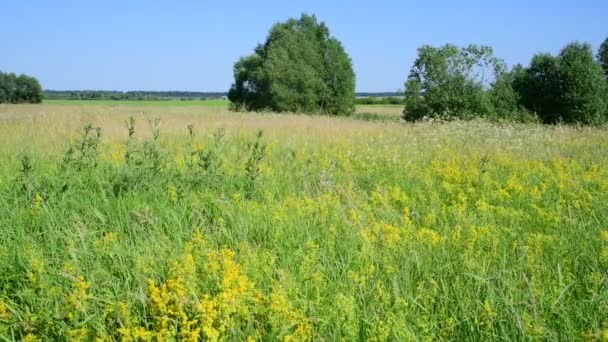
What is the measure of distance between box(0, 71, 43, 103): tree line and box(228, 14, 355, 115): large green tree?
3988 cm

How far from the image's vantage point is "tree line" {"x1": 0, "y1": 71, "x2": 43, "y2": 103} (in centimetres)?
7019

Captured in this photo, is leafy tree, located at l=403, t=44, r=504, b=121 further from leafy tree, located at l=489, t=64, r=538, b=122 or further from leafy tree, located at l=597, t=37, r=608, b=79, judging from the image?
leafy tree, located at l=597, t=37, r=608, b=79

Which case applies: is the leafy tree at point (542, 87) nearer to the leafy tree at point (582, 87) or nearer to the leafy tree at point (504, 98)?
the leafy tree at point (582, 87)

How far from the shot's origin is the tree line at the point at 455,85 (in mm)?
27750

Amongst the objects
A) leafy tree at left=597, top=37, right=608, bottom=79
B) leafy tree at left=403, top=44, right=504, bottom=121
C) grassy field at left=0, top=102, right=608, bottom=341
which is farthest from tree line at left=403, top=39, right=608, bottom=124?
leafy tree at left=597, top=37, right=608, bottom=79

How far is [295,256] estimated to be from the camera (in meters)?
3.27

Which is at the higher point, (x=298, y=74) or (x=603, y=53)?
(x=603, y=53)

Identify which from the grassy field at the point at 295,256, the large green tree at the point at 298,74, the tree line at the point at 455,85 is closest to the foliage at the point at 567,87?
the tree line at the point at 455,85

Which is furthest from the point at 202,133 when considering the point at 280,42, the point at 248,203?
the point at 280,42

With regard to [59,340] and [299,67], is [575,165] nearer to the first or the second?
[59,340]

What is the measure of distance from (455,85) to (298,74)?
13952 mm

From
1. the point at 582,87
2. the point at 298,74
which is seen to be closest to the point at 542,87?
the point at 582,87

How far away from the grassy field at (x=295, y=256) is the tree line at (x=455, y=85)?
655 inches

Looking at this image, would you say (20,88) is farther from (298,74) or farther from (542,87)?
(542,87)
